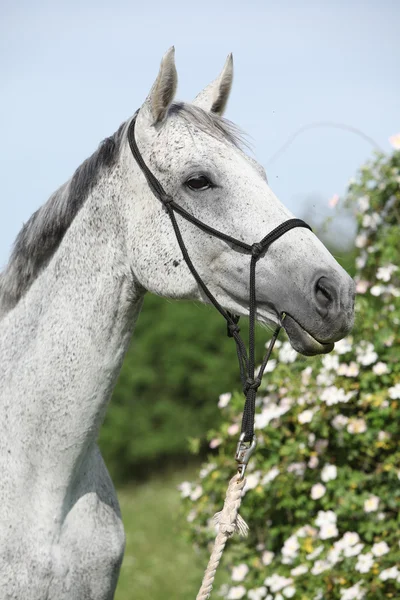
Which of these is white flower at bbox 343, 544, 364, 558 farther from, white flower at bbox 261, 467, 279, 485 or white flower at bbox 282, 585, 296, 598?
white flower at bbox 261, 467, 279, 485

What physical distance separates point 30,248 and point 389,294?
7.95ft

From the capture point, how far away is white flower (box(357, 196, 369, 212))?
178 inches

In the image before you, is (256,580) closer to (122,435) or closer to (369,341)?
(369,341)

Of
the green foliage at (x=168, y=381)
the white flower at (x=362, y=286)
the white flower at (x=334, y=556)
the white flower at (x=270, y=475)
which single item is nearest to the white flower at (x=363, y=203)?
the white flower at (x=362, y=286)

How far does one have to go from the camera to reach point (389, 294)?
428cm

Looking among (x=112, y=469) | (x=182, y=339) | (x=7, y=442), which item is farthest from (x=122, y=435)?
(x=7, y=442)

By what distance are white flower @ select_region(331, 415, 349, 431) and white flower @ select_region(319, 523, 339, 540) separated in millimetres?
504

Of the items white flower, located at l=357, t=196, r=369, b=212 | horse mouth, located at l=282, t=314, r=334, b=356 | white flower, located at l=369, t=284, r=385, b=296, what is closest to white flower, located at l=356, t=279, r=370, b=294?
white flower, located at l=369, t=284, r=385, b=296

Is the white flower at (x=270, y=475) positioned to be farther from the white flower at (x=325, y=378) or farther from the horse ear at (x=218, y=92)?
the horse ear at (x=218, y=92)

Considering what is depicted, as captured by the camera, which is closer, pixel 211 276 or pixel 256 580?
pixel 211 276

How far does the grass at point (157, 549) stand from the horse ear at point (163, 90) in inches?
116

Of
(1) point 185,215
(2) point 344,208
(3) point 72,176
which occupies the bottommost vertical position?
(2) point 344,208

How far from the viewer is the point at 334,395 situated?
3.83 metres

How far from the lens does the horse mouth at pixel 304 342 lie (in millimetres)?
2205
